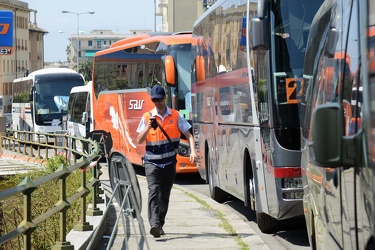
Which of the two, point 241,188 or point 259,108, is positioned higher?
point 259,108

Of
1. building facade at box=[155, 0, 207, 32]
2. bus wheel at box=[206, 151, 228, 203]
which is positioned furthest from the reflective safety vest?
building facade at box=[155, 0, 207, 32]

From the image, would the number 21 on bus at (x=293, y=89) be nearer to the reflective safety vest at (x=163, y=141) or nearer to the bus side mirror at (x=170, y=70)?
the reflective safety vest at (x=163, y=141)

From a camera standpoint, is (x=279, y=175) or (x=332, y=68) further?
(x=279, y=175)

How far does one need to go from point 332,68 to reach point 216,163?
36.5 feet

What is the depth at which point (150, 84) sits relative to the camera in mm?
26438

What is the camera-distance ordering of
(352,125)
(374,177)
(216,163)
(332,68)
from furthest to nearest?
(216,163)
(332,68)
(352,125)
(374,177)

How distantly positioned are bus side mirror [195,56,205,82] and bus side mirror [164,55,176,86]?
3804mm

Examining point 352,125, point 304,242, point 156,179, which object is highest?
point 352,125

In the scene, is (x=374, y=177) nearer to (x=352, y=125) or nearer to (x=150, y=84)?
(x=352, y=125)

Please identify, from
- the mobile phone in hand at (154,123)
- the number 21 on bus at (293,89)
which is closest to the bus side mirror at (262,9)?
the number 21 on bus at (293,89)

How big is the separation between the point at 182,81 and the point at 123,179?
1422 centimetres

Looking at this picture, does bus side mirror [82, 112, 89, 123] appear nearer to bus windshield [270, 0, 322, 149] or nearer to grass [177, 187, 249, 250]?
grass [177, 187, 249, 250]

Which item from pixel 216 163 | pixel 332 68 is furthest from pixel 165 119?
pixel 332 68

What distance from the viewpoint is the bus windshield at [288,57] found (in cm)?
1262
